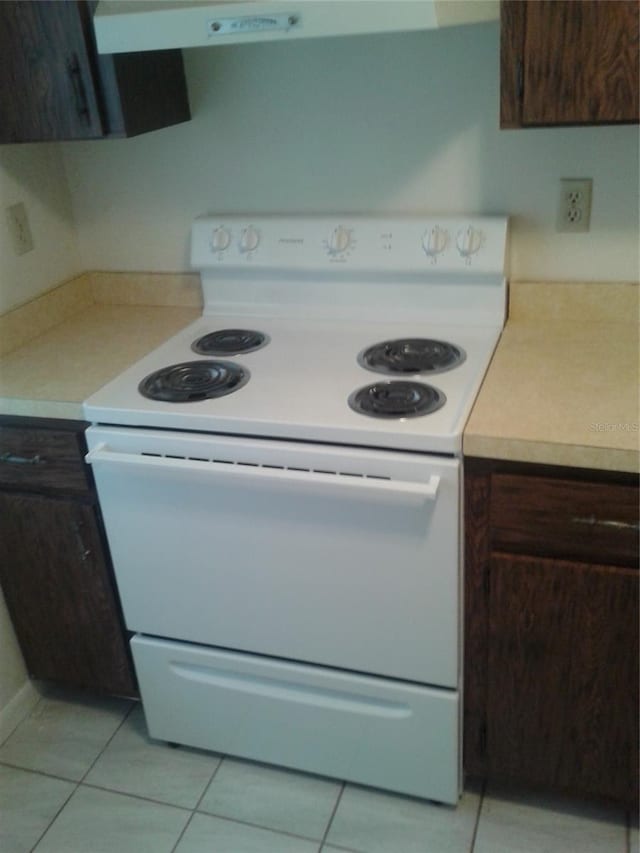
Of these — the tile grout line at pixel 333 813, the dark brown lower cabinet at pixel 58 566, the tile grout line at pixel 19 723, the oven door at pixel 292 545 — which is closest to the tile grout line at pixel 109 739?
the dark brown lower cabinet at pixel 58 566

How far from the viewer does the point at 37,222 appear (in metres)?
2.03

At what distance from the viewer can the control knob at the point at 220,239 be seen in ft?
6.42

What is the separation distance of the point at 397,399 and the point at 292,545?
0.35m

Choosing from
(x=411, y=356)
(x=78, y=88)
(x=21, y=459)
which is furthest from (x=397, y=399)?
(x=78, y=88)

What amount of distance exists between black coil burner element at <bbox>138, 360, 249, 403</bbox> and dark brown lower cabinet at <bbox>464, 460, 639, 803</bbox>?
536 millimetres

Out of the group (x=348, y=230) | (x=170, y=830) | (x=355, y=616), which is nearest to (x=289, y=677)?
(x=355, y=616)

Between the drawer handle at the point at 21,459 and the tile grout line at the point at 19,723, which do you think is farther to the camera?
the tile grout line at the point at 19,723

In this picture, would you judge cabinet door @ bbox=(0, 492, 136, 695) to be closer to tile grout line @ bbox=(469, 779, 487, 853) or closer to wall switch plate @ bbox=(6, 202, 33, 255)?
wall switch plate @ bbox=(6, 202, 33, 255)

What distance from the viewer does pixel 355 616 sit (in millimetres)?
1574

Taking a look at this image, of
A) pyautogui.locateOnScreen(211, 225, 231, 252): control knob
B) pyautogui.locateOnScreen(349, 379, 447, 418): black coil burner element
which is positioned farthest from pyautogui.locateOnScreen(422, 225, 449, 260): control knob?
pyautogui.locateOnScreen(211, 225, 231, 252): control knob

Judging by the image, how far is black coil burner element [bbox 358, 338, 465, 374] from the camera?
1655 millimetres

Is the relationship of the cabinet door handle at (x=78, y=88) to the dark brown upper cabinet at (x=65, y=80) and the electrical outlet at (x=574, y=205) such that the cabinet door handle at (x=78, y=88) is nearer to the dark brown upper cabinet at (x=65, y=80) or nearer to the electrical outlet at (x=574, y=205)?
the dark brown upper cabinet at (x=65, y=80)

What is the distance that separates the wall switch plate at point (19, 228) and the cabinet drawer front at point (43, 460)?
0.52 m

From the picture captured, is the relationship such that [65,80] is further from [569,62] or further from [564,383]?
[564,383]
